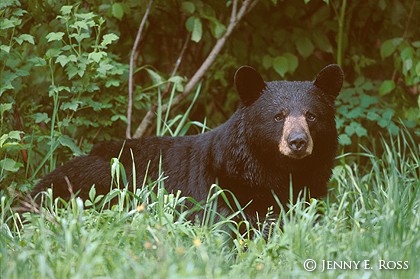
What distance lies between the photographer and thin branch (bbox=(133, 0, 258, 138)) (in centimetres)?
691

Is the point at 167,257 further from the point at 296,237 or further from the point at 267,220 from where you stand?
the point at 267,220

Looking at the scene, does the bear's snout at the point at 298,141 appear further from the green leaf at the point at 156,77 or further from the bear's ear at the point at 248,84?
the green leaf at the point at 156,77

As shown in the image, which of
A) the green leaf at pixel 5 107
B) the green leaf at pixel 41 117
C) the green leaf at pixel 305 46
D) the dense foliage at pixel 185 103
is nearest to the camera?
the dense foliage at pixel 185 103

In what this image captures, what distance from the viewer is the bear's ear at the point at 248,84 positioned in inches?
207

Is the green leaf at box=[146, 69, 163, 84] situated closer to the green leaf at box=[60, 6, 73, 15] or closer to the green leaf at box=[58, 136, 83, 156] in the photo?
the green leaf at box=[58, 136, 83, 156]

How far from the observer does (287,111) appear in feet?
16.8

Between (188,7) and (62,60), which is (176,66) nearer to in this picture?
(188,7)

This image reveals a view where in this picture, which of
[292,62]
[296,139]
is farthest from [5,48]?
[292,62]

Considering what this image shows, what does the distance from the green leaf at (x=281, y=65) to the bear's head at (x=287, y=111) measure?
1793 millimetres

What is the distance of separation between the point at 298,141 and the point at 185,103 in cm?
316

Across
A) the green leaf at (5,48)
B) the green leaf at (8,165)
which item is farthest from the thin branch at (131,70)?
the green leaf at (5,48)

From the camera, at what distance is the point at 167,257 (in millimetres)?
3484

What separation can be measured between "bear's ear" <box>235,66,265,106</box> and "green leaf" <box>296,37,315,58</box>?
2104 millimetres

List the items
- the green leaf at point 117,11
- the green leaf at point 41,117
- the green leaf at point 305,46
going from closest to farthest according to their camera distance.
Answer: the green leaf at point 41,117 < the green leaf at point 117,11 < the green leaf at point 305,46
